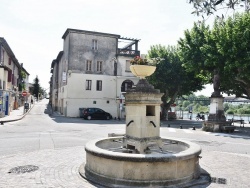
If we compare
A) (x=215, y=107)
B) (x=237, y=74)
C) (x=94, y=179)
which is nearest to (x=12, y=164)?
(x=94, y=179)

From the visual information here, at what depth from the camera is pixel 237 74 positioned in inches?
823

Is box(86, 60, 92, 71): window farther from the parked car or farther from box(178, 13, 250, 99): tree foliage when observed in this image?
box(178, 13, 250, 99): tree foliage

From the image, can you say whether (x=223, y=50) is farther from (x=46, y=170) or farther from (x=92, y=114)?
(x=46, y=170)

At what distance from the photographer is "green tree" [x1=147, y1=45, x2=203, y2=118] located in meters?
29.7

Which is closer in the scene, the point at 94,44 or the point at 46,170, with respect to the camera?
the point at 46,170

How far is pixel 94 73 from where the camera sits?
33.9 meters

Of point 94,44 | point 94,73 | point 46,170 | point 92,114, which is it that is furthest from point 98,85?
point 46,170

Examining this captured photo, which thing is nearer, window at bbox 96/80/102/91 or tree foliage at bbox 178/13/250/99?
tree foliage at bbox 178/13/250/99

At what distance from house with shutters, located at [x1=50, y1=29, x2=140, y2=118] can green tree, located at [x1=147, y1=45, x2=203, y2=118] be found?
5.75 m

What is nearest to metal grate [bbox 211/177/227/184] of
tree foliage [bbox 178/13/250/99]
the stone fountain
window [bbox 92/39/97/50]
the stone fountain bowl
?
the stone fountain

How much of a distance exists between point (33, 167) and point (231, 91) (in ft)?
84.7

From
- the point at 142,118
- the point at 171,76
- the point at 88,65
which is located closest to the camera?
the point at 142,118

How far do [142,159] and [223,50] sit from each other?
17.0 metres

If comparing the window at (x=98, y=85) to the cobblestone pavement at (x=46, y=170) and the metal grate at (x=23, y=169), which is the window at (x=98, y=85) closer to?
the cobblestone pavement at (x=46, y=170)
